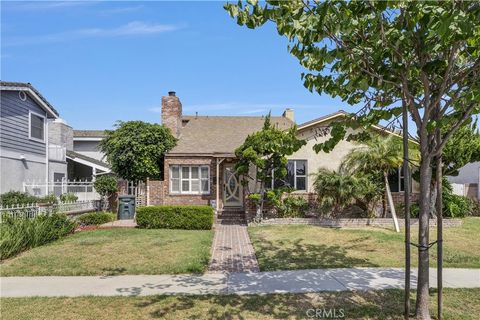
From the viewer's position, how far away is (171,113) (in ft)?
76.0

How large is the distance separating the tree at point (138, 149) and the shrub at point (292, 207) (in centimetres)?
794

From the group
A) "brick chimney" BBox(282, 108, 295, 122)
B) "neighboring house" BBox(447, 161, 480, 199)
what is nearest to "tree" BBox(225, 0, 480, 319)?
"neighboring house" BBox(447, 161, 480, 199)

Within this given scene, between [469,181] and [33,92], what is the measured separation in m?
28.2

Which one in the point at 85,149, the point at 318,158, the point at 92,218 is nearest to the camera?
the point at 92,218

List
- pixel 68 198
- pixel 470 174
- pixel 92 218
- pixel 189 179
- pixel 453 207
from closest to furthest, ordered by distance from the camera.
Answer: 1. pixel 453 207
2. pixel 92 218
3. pixel 68 198
4. pixel 189 179
5. pixel 470 174

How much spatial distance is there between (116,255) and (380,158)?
11.0m

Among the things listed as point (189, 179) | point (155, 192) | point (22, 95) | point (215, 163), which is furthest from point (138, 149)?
point (22, 95)

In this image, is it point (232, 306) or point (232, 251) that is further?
point (232, 251)

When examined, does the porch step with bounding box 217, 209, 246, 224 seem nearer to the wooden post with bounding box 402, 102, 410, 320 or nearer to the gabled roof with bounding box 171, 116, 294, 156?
the gabled roof with bounding box 171, 116, 294, 156

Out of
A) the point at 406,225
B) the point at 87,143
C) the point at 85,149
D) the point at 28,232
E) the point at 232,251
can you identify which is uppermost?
the point at 87,143

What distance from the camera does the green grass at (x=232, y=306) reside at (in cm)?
559

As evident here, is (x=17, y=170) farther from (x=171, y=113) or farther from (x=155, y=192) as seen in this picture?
(x=171, y=113)

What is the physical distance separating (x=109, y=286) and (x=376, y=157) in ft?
38.8

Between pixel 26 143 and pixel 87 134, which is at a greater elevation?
pixel 87 134
